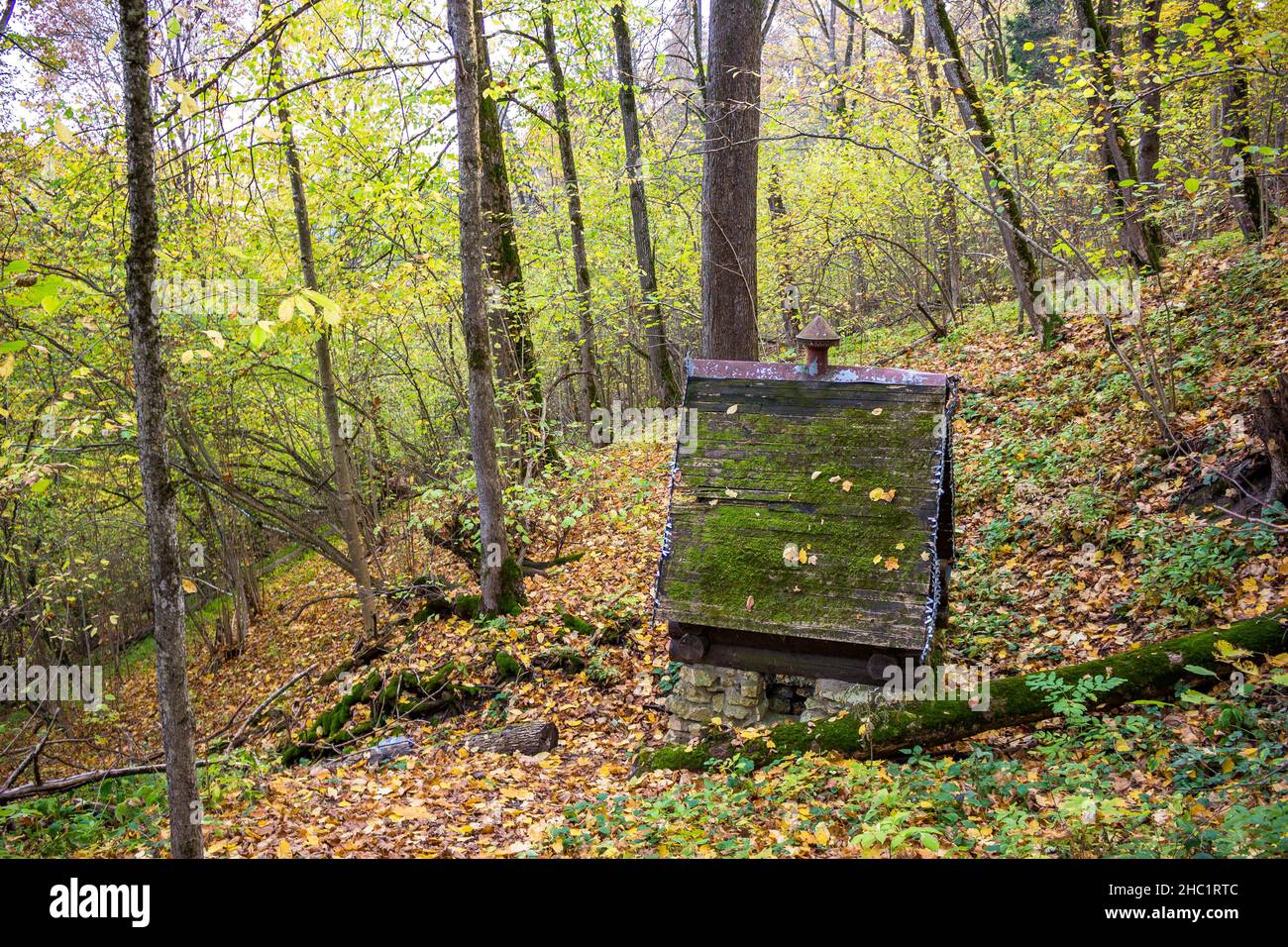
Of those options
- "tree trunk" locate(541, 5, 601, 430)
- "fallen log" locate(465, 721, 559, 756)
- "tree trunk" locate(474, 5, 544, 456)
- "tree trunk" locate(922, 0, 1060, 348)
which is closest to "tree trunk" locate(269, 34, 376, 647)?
"tree trunk" locate(474, 5, 544, 456)

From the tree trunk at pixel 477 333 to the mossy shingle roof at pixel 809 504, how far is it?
8.59 feet

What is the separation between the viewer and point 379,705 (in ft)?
29.3

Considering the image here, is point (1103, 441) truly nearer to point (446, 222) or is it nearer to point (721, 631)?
point (721, 631)

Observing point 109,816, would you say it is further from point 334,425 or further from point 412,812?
point 334,425

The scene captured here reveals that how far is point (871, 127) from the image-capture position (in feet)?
46.7

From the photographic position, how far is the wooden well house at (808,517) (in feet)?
21.2

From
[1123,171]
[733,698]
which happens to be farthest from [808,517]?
[1123,171]

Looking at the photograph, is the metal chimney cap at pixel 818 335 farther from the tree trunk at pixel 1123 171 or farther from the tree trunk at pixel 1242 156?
the tree trunk at pixel 1123 171

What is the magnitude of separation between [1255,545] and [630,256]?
51.5 ft

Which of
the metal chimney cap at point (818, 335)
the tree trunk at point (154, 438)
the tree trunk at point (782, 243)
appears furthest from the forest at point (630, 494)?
the tree trunk at point (782, 243)

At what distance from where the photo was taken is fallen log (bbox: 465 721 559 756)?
24.2 feet

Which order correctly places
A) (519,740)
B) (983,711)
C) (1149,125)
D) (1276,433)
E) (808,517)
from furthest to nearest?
(1149,125) < (519,740) < (808,517) < (1276,433) < (983,711)

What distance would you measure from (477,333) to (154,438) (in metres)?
5.40

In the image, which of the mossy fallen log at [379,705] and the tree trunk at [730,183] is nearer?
the mossy fallen log at [379,705]
